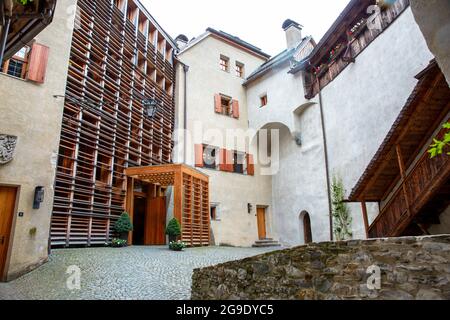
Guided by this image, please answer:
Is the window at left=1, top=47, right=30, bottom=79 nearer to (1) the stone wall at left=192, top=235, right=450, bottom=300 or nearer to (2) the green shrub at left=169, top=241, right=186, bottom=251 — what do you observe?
(2) the green shrub at left=169, top=241, right=186, bottom=251

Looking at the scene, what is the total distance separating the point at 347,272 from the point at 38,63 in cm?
853

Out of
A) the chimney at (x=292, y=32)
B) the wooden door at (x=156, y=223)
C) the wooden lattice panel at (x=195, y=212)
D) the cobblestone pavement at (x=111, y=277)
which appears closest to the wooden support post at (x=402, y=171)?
the cobblestone pavement at (x=111, y=277)

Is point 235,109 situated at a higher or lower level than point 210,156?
higher

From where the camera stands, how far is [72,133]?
9.55 metres

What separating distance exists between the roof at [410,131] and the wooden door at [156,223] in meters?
7.56

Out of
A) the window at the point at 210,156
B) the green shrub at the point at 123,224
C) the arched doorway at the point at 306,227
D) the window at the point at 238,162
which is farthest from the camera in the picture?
the window at the point at 238,162

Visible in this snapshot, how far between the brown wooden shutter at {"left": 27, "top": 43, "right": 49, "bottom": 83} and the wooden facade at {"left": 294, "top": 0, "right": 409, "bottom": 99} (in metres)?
10.5

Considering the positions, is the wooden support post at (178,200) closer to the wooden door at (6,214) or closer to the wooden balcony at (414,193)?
the wooden door at (6,214)

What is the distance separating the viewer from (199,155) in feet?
50.9

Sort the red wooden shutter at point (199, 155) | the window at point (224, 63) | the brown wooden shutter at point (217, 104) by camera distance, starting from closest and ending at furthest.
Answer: the red wooden shutter at point (199, 155) → the brown wooden shutter at point (217, 104) → the window at point (224, 63)

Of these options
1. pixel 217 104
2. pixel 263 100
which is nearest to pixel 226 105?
pixel 217 104

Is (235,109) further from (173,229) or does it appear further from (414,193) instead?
(414,193)

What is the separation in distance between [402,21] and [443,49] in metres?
10.0

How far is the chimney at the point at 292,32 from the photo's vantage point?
17891 mm
